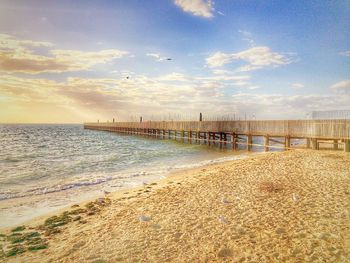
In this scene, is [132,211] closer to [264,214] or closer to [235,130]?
[264,214]

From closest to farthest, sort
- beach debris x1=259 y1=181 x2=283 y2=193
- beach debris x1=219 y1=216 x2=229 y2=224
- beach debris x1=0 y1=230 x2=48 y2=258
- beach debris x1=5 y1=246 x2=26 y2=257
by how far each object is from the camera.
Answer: beach debris x1=5 y1=246 x2=26 y2=257
beach debris x1=0 y1=230 x2=48 y2=258
beach debris x1=219 y1=216 x2=229 y2=224
beach debris x1=259 y1=181 x2=283 y2=193

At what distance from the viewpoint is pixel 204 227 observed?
6.36 meters

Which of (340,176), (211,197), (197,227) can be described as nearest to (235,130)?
(340,176)

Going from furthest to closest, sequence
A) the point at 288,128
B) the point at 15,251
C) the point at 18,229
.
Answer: the point at 288,128
the point at 18,229
the point at 15,251

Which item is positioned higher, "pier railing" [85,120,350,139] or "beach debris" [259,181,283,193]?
"pier railing" [85,120,350,139]

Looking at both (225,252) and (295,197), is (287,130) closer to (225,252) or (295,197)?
→ (295,197)

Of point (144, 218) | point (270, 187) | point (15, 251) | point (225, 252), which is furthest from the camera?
point (270, 187)

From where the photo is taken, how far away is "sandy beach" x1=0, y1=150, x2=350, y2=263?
5191 millimetres

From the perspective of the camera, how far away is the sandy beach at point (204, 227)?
17.0 ft

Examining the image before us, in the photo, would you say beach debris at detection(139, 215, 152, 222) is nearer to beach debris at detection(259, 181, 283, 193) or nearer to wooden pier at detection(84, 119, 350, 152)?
beach debris at detection(259, 181, 283, 193)

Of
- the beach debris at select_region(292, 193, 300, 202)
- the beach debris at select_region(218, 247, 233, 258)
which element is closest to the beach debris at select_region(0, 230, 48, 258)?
the beach debris at select_region(218, 247, 233, 258)

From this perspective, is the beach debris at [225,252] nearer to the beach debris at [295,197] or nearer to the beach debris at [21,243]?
the beach debris at [295,197]

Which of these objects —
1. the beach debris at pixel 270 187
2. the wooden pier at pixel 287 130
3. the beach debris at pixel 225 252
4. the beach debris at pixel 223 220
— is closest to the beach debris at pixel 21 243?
the beach debris at pixel 225 252

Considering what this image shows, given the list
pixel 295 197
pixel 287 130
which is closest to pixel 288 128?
pixel 287 130
